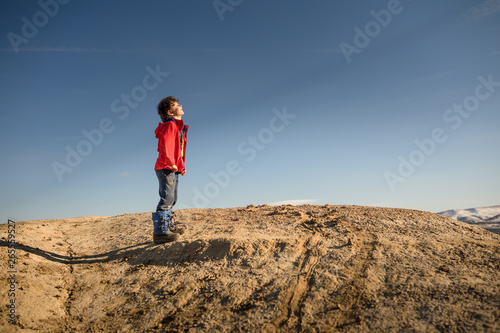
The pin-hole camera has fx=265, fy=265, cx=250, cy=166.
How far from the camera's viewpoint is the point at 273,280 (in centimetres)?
365

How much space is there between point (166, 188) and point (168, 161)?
555 mm

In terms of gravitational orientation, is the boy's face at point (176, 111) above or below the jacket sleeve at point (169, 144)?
above

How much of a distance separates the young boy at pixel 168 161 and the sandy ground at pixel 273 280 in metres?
0.40

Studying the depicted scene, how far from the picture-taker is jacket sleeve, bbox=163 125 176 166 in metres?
5.04

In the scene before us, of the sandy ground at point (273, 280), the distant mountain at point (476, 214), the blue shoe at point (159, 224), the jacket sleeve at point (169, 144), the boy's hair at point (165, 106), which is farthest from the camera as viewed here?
the distant mountain at point (476, 214)

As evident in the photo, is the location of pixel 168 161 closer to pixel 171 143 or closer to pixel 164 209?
pixel 171 143

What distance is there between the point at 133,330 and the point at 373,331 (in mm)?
2653

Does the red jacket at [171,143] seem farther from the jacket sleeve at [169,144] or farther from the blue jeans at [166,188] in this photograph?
the blue jeans at [166,188]

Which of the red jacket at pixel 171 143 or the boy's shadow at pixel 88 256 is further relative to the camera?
the boy's shadow at pixel 88 256

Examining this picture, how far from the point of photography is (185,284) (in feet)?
12.7

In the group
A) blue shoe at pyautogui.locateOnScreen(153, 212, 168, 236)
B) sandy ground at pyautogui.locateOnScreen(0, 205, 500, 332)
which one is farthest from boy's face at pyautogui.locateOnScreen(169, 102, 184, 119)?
sandy ground at pyautogui.locateOnScreen(0, 205, 500, 332)

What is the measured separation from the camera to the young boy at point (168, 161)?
201 inches

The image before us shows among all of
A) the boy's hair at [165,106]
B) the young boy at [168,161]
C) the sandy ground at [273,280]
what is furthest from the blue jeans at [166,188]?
the boy's hair at [165,106]

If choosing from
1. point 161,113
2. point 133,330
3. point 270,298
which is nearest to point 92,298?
point 133,330
